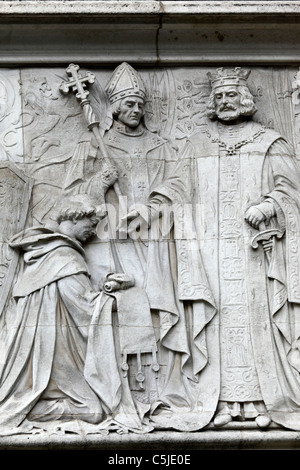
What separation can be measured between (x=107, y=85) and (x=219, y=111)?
2.84 ft

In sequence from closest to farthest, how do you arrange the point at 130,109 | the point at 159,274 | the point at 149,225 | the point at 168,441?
the point at 168,441, the point at 159,274, the point at 149,225, the point at 130,109

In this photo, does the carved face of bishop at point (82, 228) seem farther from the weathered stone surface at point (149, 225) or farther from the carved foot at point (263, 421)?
the carved foot at point (263, 421)

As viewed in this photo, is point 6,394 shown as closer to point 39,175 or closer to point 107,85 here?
point 39,175

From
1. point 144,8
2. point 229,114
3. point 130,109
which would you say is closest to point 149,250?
point 130,109

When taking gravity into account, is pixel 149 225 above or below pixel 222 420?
above

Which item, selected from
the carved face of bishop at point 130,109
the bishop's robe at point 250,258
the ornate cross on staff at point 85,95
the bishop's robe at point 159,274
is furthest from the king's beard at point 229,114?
the ornate cross on staff at point 85,95

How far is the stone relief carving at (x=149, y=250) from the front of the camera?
8914 mm

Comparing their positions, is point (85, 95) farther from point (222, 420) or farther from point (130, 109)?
point (222, 420)

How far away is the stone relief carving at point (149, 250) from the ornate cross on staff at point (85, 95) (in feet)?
0.05

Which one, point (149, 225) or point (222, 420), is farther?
point (149, 225)

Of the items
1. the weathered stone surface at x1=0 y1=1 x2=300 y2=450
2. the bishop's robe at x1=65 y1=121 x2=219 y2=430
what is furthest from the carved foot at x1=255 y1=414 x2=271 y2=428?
the bishop's robe at x1=65 y1=121 x2=219 y2=430

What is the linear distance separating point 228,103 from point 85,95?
1060 millimetres

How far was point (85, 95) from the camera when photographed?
946 cm

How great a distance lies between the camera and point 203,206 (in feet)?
30.8
